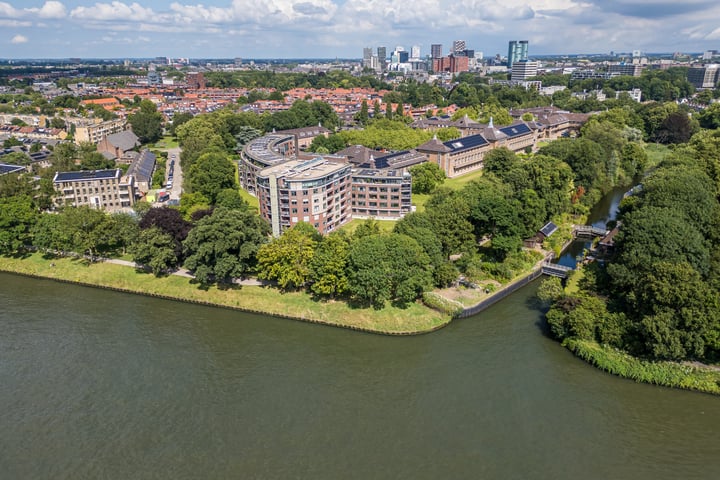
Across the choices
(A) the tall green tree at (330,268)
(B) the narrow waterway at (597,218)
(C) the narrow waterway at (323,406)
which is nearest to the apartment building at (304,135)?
(B) the narrow waterway at (597,218)

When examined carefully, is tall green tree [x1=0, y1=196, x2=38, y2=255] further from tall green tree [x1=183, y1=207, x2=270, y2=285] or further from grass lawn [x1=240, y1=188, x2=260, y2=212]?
grass lawn [x1=240, y1=188, x2=260, y2=212]

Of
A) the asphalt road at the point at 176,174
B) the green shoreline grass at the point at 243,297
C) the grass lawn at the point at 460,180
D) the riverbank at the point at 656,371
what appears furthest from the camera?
the grass lawn at the point at 460,180

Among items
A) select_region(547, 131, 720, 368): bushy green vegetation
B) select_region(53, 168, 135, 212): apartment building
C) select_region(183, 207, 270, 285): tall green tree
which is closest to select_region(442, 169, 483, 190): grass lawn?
select_region(547, 131, 720, 368): bushy green vegetation

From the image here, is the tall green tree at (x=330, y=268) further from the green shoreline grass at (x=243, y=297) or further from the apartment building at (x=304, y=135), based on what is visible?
the apartment building at (x=304, y=135)

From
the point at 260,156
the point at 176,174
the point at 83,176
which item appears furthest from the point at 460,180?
the point at 83,176

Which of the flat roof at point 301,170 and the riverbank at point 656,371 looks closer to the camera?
the riverbank at point 656,371

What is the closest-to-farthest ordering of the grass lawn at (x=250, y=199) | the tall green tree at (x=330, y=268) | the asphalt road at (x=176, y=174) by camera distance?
the tall green tree at (x=330, y=268) < the grass lawn at (x=250, y=199) < the asphalt road at (x=176, y=174)

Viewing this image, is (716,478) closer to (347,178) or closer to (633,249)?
(633,249)
